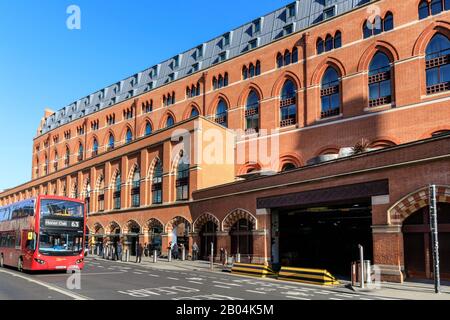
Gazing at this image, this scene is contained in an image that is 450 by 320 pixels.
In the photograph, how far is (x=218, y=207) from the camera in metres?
34.2

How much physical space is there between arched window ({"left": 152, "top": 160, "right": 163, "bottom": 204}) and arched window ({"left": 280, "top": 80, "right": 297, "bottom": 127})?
12.8 m

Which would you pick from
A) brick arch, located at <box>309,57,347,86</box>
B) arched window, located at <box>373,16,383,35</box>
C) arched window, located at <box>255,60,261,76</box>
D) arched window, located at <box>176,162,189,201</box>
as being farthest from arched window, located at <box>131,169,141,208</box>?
arched window, located at <box>373,16,383,35</box>

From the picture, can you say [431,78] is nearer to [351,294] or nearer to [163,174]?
[351,294]

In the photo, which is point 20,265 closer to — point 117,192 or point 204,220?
point 204,220

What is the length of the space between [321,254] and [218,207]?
→ 8.18m

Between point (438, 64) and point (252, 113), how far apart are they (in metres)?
17.1

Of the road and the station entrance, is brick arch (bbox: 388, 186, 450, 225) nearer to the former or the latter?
the road

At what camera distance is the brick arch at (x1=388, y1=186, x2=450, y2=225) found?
62.3 ft

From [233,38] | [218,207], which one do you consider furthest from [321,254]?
[233,38]

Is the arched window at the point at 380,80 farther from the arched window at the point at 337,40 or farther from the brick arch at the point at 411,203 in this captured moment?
the brick arch at the point at 411,203

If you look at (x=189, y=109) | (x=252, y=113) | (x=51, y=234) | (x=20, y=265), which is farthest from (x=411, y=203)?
(x=189, y=109)

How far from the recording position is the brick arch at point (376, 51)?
3231 cm

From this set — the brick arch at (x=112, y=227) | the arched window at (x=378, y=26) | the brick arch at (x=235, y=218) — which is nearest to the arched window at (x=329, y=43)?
the arched window at (x=378, y=26)

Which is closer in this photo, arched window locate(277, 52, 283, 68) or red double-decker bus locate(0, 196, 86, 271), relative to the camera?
red double-decker bus locate(0, 196, 86, 271)
